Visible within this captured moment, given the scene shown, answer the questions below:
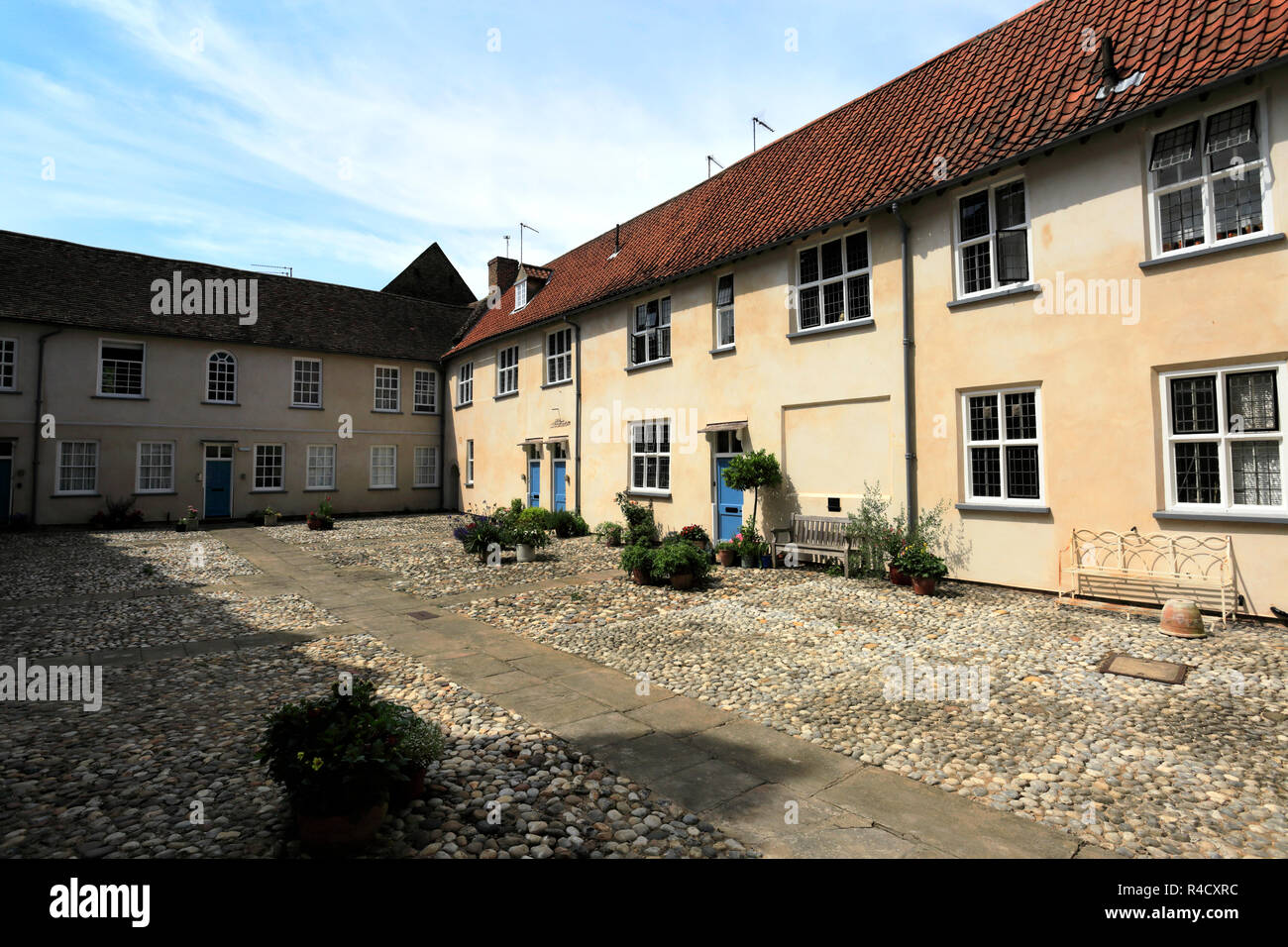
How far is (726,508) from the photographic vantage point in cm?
1523

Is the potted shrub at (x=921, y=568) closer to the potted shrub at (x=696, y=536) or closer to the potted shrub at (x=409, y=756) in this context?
the potted shrub at (x=696, y=536)

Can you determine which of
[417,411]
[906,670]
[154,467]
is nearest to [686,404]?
[906,670]

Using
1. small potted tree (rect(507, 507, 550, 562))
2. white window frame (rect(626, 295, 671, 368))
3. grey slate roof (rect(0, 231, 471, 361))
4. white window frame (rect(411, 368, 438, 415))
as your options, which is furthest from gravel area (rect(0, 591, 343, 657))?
white window frame (rect(411, 368, 438, 415))

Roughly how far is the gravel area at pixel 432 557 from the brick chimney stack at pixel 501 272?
12980 mm

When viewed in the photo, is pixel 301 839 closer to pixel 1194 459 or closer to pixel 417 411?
pixel 1194 459

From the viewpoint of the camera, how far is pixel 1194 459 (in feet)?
28.4

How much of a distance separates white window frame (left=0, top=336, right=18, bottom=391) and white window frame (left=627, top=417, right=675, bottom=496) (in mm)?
20325

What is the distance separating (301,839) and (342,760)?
60cm

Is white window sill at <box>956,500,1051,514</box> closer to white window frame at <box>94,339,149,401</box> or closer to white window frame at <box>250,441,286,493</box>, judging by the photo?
white window frame at <box>250,441,286,493</box>

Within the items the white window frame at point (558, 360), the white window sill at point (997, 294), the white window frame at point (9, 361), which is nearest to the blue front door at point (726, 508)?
the white window sill at point (997, 294)

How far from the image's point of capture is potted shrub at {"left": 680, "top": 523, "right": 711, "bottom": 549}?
579 inches

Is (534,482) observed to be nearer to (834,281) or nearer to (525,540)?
(525,540)

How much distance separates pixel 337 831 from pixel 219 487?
83.0 feet

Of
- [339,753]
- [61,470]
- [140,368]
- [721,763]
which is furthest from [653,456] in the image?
[61,470]
